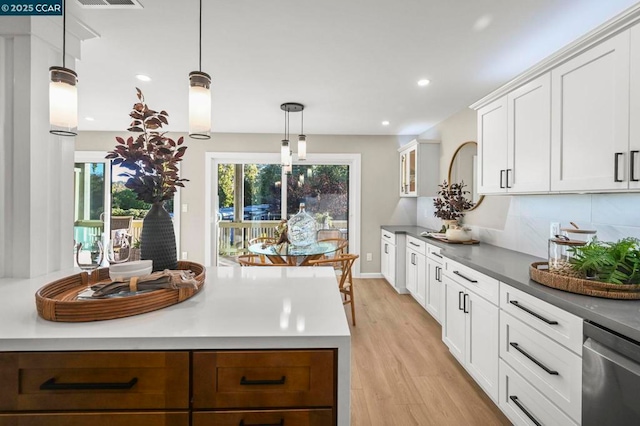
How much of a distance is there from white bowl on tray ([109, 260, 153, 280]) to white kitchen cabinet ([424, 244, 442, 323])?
2.70 metres

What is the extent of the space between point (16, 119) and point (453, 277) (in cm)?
295

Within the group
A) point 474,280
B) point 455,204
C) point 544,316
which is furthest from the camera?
point 455,204

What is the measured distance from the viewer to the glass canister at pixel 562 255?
160cm

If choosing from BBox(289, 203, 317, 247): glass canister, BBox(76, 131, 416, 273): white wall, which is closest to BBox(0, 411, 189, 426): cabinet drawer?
BBox(289, 203, 317, 247): glass canister

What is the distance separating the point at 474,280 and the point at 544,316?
68 cm

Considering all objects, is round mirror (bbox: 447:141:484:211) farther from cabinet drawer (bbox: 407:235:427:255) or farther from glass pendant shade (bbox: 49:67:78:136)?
glass pendant shade (bbox: 49:67:78:136)

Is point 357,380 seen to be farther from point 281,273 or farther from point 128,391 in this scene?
point 128,391

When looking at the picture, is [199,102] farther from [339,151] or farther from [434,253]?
[339,151]

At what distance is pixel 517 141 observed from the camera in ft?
7.35

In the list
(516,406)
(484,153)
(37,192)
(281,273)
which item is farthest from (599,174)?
(37,192)

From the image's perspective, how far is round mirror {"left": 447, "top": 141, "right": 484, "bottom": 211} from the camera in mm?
3627

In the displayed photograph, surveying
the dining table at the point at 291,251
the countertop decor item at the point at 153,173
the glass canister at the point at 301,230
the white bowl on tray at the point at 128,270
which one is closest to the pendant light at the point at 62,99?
the countertop decor item at the point at 153,173

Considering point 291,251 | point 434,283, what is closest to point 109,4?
point 291,251

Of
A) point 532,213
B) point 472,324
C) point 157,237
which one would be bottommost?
point 472,324
